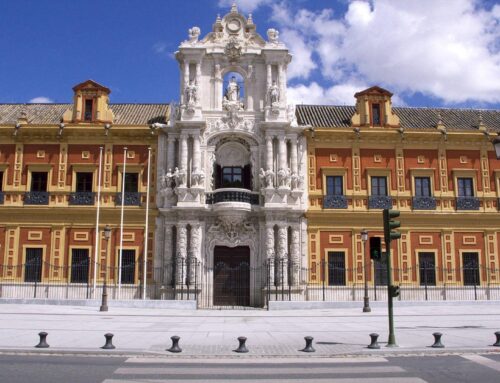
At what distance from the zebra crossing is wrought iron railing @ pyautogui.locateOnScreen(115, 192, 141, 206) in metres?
20.7

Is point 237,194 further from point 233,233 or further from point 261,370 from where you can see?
point 261,370

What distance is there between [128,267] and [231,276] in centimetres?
581

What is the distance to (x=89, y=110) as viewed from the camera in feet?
109

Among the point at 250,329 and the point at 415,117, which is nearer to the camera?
the point at 250,329

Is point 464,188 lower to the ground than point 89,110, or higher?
lower

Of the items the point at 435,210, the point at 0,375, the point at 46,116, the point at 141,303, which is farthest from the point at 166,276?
the point at 0,375

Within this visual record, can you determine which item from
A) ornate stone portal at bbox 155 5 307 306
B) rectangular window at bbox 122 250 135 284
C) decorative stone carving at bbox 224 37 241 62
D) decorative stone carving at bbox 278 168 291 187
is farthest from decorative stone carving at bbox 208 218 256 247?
decorative stone carving at bbox 224 37 241 62

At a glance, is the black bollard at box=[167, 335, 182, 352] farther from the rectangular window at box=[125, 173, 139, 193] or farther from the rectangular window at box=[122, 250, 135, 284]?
the rectangular window at box=[125, 173, 139, 193]

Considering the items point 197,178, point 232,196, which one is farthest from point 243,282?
point 197,178

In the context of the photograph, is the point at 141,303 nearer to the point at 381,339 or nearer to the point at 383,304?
the point at 383,304

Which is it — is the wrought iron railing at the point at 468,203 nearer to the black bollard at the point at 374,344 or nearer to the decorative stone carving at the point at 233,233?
the decorative stone carving at the point at 233,233

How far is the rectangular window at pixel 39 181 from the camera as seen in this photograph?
104 feet

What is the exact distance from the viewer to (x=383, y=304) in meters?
26.8

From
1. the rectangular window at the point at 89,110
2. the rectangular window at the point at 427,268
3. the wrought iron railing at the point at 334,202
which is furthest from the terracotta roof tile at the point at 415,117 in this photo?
the rectangular window at the point at 89,110
